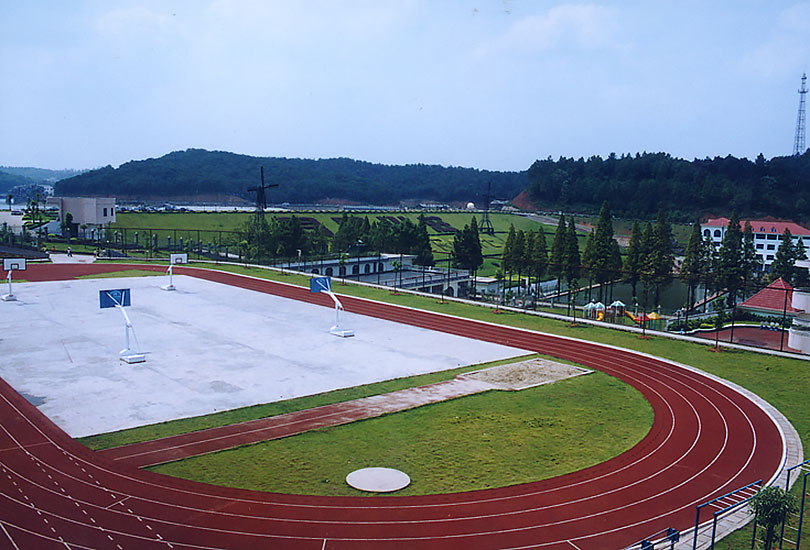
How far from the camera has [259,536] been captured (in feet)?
36.9

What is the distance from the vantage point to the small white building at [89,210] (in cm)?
7075

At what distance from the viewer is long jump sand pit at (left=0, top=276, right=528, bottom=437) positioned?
18844 mm

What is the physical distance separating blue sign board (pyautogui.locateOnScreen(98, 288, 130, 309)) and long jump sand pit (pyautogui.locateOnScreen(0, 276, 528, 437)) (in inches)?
73.6

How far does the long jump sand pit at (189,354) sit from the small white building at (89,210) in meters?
36.3

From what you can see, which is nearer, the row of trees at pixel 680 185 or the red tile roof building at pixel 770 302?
the red tile roof building at pixel 770 302

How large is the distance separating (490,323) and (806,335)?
1448 cm

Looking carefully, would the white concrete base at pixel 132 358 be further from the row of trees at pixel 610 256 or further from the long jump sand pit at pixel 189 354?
the row of trees at pixel 610 256

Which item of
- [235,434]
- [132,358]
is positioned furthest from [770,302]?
[132,358]

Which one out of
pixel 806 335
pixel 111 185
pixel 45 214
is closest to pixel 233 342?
pixel 806 335

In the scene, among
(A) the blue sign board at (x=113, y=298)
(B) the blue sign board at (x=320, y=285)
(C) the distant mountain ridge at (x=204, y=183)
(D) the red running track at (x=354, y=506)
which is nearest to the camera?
(D) the red running track at (x=354, y=506)

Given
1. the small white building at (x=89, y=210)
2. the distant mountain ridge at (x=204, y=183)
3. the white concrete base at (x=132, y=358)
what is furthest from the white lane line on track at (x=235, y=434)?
the distant mountain ridge at (x=204, y=183)

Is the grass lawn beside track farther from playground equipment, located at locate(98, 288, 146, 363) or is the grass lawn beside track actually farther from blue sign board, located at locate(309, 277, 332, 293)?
blue sign board, located at locate(309, 277, 332, 293)

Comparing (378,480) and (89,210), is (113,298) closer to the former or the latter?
(378,480)

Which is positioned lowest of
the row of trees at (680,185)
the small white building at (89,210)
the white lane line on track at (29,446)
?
the white lane line on track at (29,446)
